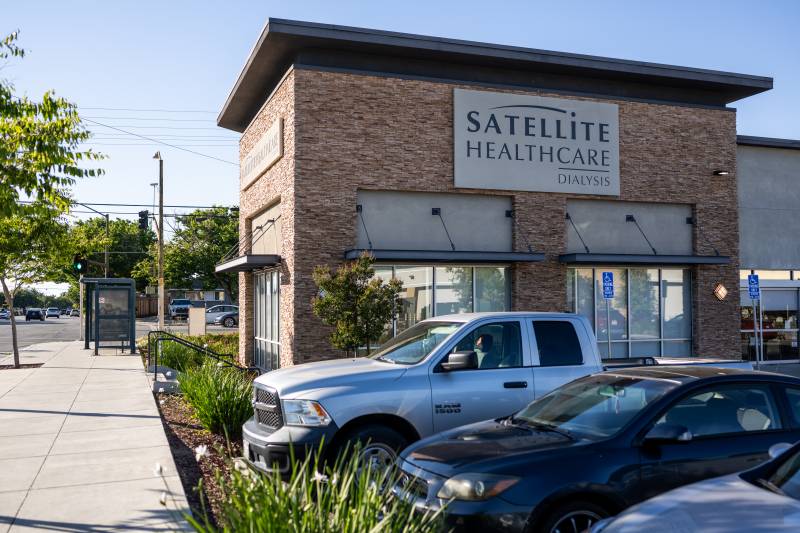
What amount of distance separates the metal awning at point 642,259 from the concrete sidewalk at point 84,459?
1013 centimetres

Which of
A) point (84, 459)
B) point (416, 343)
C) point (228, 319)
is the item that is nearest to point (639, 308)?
point (416, 343)

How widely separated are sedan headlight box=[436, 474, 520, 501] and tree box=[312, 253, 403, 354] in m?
9.07

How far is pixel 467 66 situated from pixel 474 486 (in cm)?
1480

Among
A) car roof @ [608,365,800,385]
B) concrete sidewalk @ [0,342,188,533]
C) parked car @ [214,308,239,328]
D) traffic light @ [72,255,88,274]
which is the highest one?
traffic light @ [72,255,88,274]

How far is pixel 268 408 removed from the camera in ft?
26.0

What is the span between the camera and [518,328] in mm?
8422

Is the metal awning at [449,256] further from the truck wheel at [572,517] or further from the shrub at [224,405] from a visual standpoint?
the truck wheel at [572,517]

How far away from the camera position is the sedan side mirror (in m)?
5.24

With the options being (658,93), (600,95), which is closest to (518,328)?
(600,95)

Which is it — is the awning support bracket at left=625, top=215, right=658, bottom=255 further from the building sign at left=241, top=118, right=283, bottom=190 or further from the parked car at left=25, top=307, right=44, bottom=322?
the parked car at left=25, top=307, right=44, bottom=322

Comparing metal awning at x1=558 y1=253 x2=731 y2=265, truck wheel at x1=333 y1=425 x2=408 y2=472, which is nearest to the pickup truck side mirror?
truck wheel at x1=333 y1=425 x2=408 y2=472

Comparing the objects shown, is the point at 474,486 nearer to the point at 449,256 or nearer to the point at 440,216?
the point at 449,256

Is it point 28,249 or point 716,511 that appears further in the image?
point 28,249

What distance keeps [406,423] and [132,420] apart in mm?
5772
